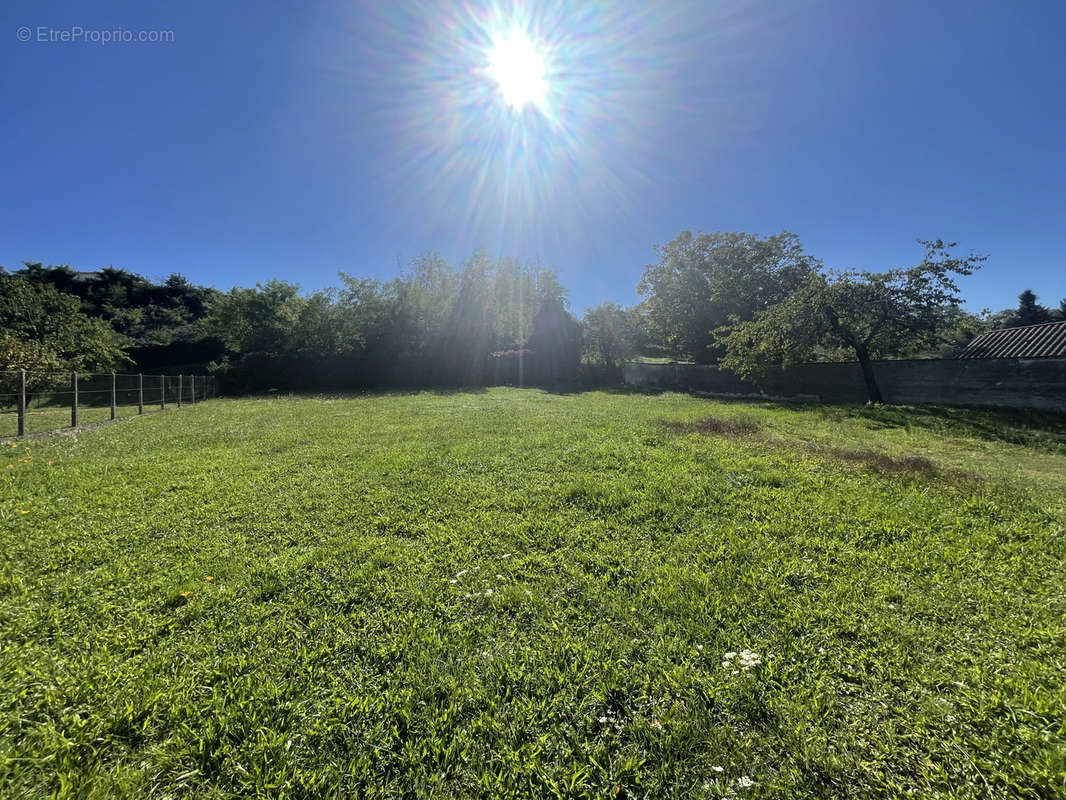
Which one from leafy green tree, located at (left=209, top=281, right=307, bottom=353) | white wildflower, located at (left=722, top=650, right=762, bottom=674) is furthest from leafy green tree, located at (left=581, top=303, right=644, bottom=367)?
white wildflower, located at (left=722, top=650, right=762, bottom=674)

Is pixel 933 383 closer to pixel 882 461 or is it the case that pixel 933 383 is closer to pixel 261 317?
pixel 882 461

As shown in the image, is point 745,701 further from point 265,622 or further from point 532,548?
point 265,622

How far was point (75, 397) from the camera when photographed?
27.0 feet

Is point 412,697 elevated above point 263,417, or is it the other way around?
point 263,417

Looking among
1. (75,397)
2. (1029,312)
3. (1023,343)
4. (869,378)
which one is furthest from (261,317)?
(1029,312)

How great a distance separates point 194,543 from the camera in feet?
9.71

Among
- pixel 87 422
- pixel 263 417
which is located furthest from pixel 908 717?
pixel 87 422

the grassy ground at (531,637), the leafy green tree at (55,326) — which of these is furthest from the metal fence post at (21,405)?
the leafy green tree at (55,326)

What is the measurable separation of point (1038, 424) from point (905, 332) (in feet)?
13.1

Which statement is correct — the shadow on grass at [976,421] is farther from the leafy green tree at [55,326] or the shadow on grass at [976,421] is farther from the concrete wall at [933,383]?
the leafy green tree at [55,326]

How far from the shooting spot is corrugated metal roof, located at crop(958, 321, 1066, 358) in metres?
11.4

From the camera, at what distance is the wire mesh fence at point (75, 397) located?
25.2 ft

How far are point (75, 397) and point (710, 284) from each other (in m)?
26.2

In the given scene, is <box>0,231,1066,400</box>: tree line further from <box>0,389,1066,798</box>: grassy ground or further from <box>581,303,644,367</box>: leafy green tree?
<box>0,389,1066,798</box>: grassy ground
